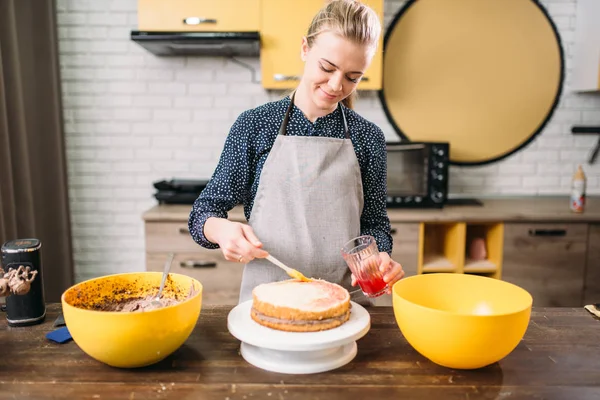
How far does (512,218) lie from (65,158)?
260cm

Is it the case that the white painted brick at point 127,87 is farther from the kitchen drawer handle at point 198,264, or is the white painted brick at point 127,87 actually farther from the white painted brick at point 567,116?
the white painted brick at point 567,116

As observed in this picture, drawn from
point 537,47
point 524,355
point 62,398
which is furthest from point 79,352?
point 537,47

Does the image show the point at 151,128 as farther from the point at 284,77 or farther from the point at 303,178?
the point at 303,178

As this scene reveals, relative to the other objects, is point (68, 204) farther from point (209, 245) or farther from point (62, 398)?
point (62, 398)

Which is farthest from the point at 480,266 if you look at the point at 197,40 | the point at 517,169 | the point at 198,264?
the point at 197,40

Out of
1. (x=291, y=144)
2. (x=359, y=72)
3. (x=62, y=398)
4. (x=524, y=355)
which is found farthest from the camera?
(x=291, y=144)

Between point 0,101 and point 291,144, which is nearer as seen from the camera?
point 291,144

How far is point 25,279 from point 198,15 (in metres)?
1.91

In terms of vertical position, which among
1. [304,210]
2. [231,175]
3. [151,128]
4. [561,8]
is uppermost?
[561,8]

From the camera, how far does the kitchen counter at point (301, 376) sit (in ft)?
2.86

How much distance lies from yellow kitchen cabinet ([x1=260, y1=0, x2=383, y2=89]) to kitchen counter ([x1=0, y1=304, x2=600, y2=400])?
6.24ft

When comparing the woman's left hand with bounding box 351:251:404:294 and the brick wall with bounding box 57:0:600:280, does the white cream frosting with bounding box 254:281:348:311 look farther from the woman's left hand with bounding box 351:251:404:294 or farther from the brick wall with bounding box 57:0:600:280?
the brick wall with bounding box 57:0:600:280

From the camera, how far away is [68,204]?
313 centimetres

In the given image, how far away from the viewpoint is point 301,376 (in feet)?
3.04
